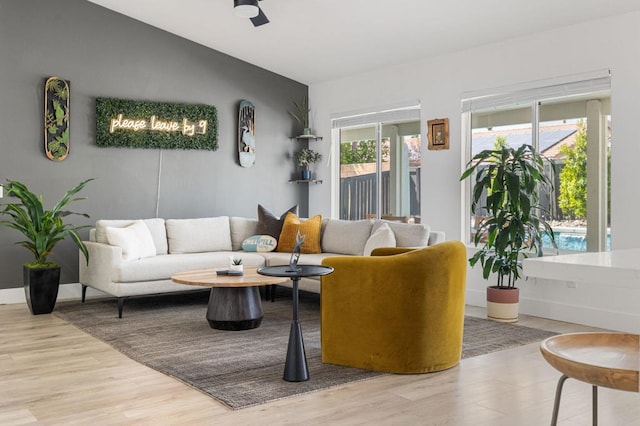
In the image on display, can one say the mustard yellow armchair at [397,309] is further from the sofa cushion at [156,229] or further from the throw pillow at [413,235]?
the sofa cushion at [156,229]

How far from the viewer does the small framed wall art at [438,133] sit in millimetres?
6449

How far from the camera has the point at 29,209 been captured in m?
5.64

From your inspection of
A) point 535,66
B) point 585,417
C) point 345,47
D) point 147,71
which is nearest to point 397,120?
point 345,47

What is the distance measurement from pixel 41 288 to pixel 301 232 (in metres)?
2.52

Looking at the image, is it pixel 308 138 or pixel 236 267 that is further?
pixel 308 138

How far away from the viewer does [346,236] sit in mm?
6316

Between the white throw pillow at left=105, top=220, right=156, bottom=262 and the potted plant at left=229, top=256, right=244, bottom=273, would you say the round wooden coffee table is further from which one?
the white throw pillow at left=105, top=220, right=156, bottom=262

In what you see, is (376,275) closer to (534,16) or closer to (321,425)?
(321,425)

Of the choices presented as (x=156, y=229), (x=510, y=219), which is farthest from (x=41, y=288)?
(x=510, y=219)

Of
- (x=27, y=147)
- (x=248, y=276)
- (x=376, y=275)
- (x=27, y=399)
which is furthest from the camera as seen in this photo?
(x=27, y=147)

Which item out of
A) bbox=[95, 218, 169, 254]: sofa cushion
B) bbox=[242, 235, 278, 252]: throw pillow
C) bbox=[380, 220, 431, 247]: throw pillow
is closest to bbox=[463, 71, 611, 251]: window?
bbox=[380, 220, 431, 247]: throw pillow

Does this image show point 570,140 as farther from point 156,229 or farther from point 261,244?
point 156,229

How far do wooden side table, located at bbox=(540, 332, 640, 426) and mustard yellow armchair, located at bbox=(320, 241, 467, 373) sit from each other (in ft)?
5.84

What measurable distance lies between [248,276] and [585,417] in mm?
2726
